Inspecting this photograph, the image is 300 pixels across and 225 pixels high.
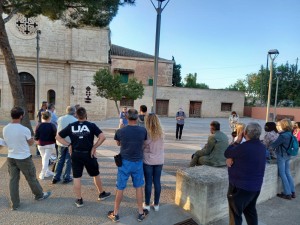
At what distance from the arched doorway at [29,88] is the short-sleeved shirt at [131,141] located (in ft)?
61.3

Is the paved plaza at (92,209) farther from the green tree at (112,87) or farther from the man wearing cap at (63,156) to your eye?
the green tree at (112,87)

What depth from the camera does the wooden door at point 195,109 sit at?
32.1m

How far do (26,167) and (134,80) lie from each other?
1484 centimetres

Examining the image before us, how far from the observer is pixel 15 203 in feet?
12.9

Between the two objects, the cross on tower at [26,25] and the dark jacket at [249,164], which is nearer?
the dark jacket at [249,164]

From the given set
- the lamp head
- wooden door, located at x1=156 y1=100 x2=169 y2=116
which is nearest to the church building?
wooden door, located at x1=156 y1=100 x2=169 y2=116

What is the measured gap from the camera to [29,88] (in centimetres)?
1959

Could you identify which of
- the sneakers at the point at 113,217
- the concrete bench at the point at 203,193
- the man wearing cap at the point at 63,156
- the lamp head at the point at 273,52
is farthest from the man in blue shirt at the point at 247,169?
the lamp head at the point at 273,52

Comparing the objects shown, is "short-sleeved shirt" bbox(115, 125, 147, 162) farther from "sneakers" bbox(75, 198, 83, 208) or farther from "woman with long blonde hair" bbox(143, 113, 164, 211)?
"sneakers" bbox(75, 198, 83, 208)

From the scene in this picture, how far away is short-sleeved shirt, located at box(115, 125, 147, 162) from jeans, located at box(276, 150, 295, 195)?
3338mm

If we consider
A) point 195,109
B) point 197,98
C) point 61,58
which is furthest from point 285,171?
point 195,109

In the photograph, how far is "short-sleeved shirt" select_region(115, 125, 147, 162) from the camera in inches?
141

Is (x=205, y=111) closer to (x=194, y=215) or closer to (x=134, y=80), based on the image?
(x=134, y=80)

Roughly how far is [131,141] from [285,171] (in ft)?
12.4
